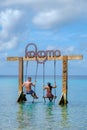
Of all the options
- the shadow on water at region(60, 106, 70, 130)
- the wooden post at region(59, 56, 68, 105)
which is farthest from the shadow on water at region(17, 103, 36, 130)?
the wooden post at region(59, 56, 68, 105)

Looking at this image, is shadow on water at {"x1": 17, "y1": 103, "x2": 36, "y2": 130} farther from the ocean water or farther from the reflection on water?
the reflection on water

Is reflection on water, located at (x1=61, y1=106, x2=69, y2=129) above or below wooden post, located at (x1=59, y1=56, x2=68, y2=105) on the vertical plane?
below

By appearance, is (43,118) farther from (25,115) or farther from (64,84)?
(64,84)

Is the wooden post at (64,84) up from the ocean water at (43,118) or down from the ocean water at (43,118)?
up

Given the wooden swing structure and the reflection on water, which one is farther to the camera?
the wooden swing structure

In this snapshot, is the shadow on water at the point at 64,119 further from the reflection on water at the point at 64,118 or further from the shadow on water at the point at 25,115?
the shadow on water at the point at 25,115

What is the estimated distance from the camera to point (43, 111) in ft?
89.0

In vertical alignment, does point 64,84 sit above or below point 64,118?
above

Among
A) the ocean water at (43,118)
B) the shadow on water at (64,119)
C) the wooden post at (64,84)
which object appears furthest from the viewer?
the wooden post at (64,84)

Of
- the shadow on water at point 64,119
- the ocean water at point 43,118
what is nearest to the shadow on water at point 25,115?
the ocean water at point 43,118

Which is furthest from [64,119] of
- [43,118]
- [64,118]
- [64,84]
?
[64,84]

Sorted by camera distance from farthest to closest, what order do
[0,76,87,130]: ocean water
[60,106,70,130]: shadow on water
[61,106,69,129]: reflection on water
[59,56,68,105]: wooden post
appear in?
1. [59,56,68,105]: wooden post
2. [61,106,69,129]: reflection on water
3. [60,106,70,130]: shadow on water
4. [0,76,87,130]: ocean water

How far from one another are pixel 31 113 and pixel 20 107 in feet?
10.8

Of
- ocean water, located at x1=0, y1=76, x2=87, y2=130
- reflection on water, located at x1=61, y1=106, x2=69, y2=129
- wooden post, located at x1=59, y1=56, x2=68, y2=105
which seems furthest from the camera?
wooden post, located at x1=59, y1=56, x2=68, y2=105
